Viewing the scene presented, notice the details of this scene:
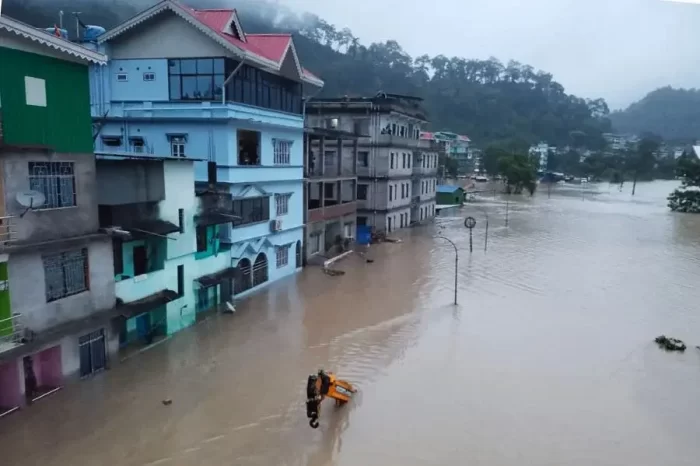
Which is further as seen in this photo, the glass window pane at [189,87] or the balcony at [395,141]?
the balcony at [395,141]

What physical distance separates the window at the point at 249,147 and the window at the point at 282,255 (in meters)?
3.71

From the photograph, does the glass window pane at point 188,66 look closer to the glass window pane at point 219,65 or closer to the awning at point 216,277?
the glass window pane at point 219,65

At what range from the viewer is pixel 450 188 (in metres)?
54.0

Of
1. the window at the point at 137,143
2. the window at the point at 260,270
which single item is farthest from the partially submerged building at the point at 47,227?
the window at the point at 260,270

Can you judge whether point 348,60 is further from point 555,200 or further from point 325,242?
point 325,242

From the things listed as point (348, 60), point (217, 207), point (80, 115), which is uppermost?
point (348, 60)

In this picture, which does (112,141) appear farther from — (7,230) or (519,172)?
(519,172)

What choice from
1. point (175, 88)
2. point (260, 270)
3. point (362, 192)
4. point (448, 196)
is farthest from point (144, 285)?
point (448, 196)

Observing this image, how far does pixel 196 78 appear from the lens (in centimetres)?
1841

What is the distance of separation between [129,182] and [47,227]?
290 cm

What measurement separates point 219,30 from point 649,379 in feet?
53.6

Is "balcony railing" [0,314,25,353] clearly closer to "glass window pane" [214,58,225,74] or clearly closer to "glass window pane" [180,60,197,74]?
"glass window pane" [214,58,225,74]

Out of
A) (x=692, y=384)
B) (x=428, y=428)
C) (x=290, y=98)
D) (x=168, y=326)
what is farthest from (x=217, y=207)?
(x=692, y=384)

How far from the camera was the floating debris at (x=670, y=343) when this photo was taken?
50.0ft
